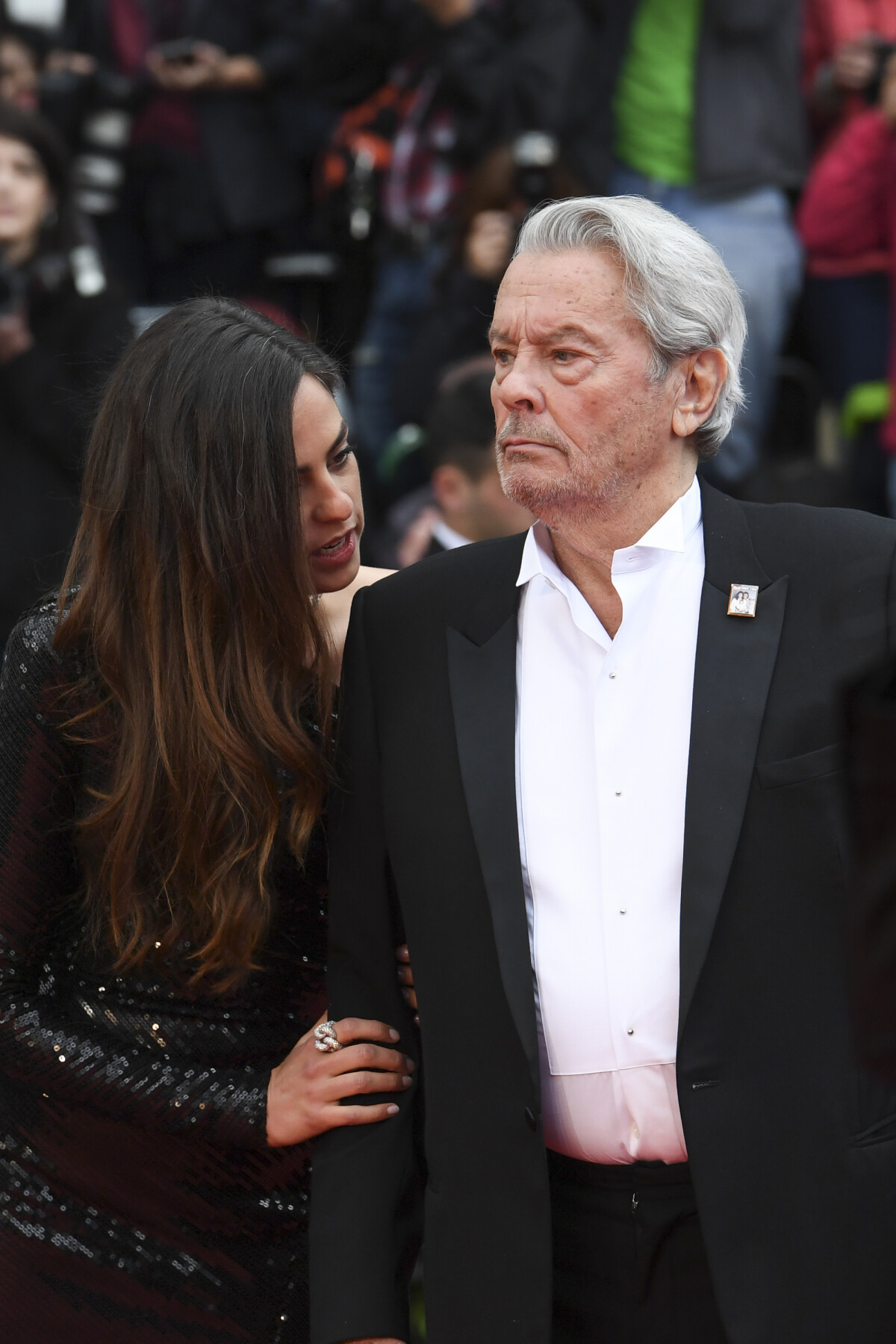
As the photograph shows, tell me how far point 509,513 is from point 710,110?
6.62 ft

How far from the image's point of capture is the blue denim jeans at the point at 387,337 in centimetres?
575

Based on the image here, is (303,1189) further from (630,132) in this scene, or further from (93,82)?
(93,82)

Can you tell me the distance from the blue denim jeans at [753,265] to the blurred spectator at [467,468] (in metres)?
1.10

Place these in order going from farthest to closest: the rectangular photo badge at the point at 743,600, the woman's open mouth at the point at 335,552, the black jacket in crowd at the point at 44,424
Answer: the black jacket in crowd at the point at 44,424
the woman's open mouth at the point at 335,552
the rectangular photo badge at the point at 743,600

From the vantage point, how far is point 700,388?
2.25m

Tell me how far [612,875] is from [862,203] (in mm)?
3988

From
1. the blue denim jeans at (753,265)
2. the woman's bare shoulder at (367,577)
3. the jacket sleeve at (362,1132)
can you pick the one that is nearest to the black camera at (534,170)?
the blue denim jeans at (753,265)

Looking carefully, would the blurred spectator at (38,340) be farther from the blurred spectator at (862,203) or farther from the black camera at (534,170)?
the blurred spectator at (862,203)

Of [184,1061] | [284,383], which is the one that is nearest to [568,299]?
[284,383]

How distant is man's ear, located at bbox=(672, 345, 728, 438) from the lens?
223cm

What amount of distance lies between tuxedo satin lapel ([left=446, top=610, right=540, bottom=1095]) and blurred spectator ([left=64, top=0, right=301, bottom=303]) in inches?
164

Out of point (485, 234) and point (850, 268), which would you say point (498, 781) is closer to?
point (485, 234)

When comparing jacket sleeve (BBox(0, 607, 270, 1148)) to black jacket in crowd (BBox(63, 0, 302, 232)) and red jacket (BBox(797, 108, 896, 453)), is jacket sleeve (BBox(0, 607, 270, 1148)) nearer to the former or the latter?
red jacket (BBox(797, 108, 896, 453))

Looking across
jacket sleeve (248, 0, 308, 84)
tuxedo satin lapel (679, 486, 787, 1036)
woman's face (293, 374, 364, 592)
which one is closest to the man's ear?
tuxedo satin lapel (679, 486, 787, 1036)
